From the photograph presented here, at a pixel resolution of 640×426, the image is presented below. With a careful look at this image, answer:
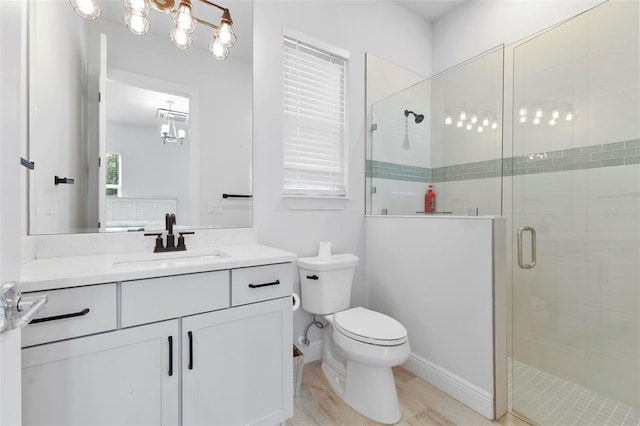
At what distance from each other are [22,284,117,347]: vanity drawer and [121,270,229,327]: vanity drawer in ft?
0.14

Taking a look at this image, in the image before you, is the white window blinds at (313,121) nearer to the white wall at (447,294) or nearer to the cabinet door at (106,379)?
the white wall at (447,294)

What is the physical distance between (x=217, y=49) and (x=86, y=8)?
0.59 metres

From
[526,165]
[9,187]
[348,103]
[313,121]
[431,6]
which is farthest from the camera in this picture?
[431,6]

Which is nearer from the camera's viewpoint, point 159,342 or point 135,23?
point 159,342

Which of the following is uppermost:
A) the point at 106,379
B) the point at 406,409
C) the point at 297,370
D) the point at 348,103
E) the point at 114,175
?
the point at 348,103

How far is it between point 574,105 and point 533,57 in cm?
40

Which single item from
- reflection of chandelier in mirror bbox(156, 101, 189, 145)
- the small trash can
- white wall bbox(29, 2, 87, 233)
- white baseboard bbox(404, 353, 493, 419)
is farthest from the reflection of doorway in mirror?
white baseboard bbox(404, 353, 493, 419)

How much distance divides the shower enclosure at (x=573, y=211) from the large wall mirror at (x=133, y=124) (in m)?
1.71

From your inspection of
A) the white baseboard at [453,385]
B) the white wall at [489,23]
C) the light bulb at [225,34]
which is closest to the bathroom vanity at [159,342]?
the white baseboard at [453,385]

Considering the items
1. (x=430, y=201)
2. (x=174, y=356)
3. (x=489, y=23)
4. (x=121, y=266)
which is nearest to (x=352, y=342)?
(x=174, y=356)

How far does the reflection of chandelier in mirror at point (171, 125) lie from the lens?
155 centimetres

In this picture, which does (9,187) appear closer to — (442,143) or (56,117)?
(56,117)

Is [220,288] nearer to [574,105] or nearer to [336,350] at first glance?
[336,350]

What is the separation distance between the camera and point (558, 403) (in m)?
1.51
